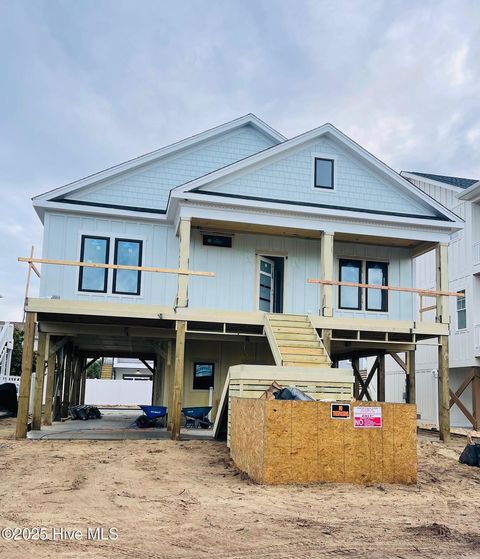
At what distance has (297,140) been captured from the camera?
711 inches

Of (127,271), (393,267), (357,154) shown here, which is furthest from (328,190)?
(127,271)

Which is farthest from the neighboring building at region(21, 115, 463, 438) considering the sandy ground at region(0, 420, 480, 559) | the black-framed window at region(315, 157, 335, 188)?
the sandy ground at region(0, 420, 480, 559)

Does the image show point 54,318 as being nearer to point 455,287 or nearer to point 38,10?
point 38,10

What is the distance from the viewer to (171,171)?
19969mm

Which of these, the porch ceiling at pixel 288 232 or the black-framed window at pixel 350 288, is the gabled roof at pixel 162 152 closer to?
the porch ceiling at pixel 288 232

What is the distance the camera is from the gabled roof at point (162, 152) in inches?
723

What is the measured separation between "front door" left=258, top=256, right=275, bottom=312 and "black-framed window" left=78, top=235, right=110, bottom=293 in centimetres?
479

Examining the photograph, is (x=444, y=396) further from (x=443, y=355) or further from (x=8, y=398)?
(x=8, y=398)

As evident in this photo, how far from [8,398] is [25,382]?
11.3 m

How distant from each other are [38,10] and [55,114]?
5.02m

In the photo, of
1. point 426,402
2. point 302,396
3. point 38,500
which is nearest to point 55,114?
point 302,396

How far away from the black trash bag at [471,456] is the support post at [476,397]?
10552mm

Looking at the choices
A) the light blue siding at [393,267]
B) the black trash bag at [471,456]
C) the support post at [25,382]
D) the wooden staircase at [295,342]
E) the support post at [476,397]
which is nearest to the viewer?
the black trash bag at [471,456]

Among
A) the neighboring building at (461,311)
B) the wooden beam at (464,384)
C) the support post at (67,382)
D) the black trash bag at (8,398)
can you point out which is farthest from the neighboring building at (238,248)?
the black trash bag at (8,398)
